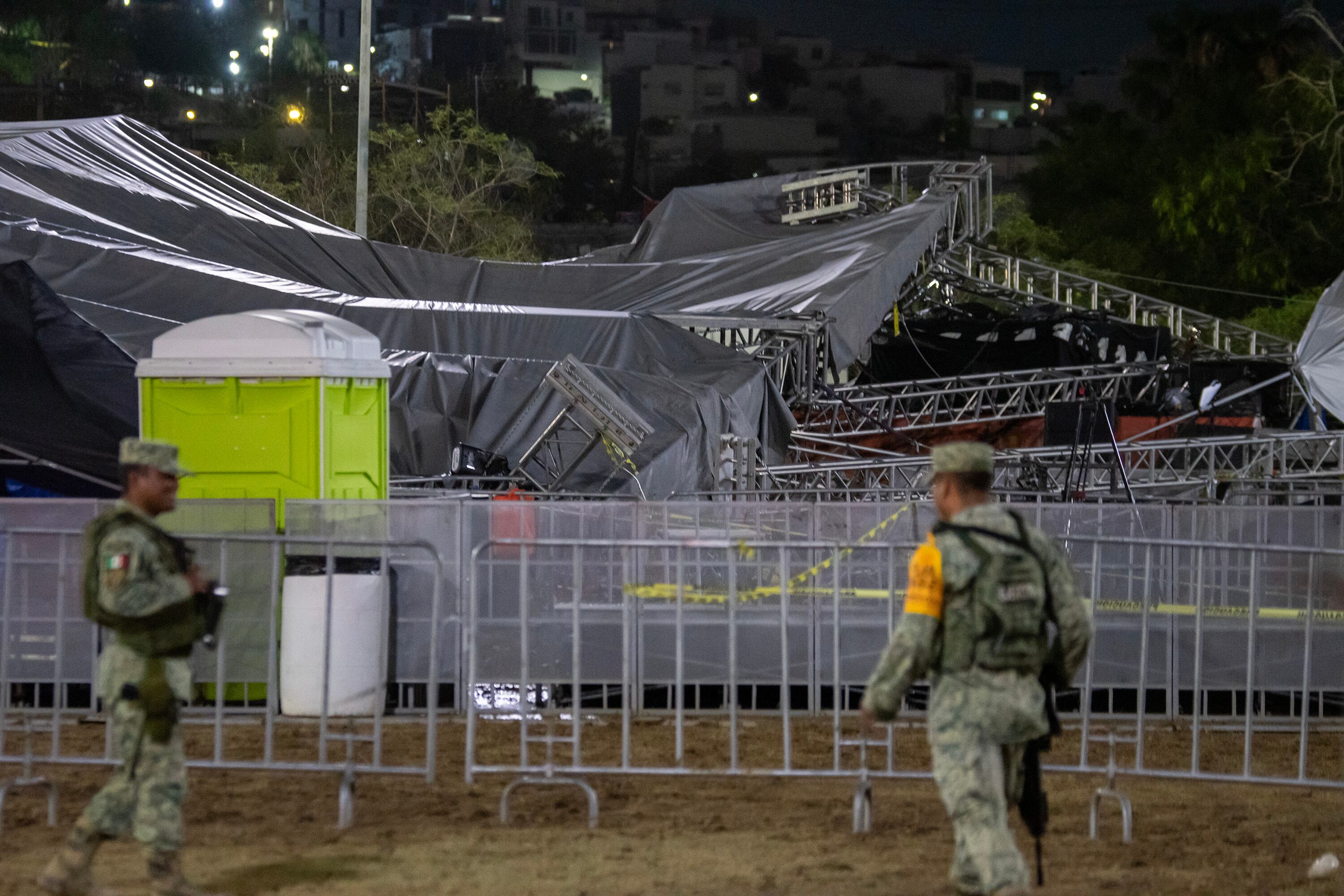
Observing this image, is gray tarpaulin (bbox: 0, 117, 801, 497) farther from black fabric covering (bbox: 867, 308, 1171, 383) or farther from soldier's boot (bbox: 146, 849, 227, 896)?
soldier's boot (bbox: 146, 849, 227, 896)

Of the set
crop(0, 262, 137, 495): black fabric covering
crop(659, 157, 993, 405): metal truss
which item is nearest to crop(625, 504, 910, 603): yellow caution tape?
crop(0, 262, 137, 495): black fabric covering

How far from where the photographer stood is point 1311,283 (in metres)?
48.4

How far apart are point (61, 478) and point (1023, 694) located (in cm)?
1015

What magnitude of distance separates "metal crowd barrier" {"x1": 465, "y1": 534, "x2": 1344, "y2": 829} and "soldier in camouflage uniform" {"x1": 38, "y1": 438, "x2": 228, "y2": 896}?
123 inches

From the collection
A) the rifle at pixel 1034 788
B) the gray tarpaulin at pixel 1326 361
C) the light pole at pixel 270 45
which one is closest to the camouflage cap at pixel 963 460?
the rifle at pixel 1034 788

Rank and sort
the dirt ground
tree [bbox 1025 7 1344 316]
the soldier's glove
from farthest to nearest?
tree [bbox 1025 7 1344 316] < the dirt ground < the soldier's glove

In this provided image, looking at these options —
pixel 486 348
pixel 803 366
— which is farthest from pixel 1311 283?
pixel 486 348

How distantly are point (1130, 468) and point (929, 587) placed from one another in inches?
604

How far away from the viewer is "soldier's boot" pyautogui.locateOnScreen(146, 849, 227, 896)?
5.54 m

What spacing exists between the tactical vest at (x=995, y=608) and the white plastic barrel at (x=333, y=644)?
4623 millimetres

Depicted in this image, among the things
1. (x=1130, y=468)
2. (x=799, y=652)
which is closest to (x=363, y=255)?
(x=1130, y=468)

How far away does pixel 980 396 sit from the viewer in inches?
965

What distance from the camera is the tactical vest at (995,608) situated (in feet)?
16.1

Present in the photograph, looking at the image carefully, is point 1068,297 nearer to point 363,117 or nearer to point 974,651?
point 363,117
